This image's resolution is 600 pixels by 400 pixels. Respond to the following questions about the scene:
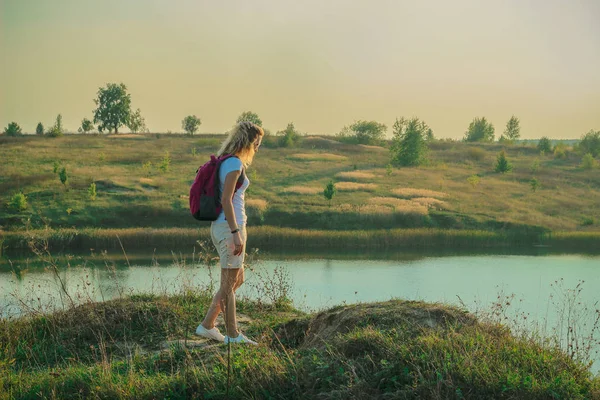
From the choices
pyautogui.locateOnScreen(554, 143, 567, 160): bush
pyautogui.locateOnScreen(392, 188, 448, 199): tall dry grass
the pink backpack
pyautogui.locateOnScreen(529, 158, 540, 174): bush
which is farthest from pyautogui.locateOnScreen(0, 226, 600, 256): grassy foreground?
pyautogui.locateOnScreen(554, 143, 567, 160): bush

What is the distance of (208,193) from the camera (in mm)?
6918

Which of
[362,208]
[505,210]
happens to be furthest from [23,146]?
[505,210]

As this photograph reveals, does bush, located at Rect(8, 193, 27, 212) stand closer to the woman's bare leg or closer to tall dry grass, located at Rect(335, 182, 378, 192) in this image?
tall dry grass, located at Rect(335, 182, 378, 192)

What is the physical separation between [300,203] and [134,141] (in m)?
33.8

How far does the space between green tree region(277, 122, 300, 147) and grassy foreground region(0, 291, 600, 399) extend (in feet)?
206

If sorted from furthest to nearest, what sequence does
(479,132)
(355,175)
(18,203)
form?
1. (479,132)
2. (355,175)
3. (18,203)

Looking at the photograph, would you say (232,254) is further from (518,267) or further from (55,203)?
(55,203)

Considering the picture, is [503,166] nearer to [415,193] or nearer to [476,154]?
[476,154]

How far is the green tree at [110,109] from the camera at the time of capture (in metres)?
86.3

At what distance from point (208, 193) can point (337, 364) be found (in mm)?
2316

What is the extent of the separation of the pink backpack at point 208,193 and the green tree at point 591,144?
74518 millimetres

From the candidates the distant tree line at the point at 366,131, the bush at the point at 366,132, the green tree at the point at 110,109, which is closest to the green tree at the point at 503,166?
the distant tree line at the point at 366,131

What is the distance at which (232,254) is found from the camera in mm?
6867

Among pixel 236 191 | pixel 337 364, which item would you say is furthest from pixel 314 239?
pixel 337 364
